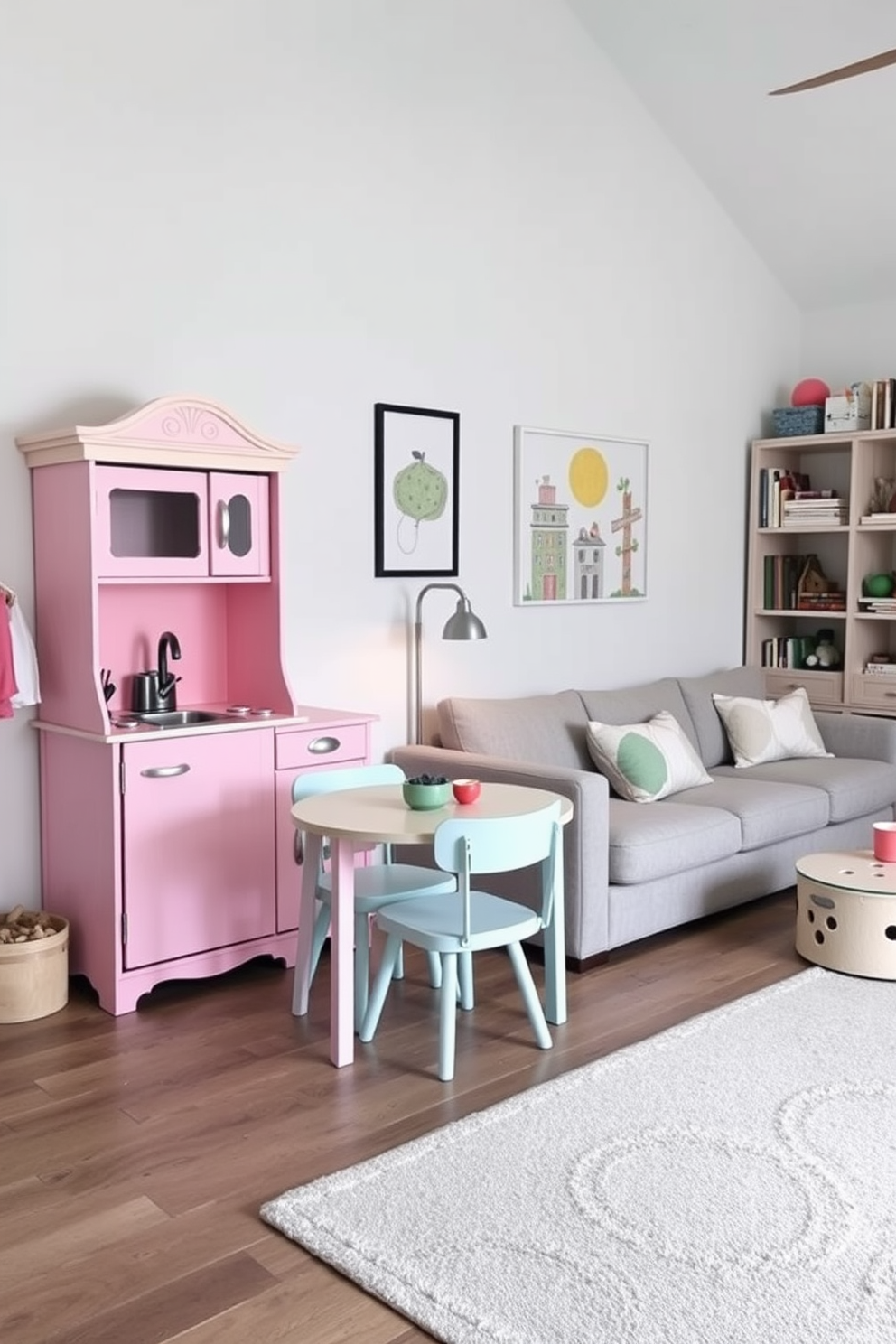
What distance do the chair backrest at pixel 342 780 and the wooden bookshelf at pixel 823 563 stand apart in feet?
9.53

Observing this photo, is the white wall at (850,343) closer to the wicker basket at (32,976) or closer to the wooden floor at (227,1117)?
the wooden floor at (227,1117)

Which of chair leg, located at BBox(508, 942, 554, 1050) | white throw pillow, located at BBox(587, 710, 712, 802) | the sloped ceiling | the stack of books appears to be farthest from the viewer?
the stack of books

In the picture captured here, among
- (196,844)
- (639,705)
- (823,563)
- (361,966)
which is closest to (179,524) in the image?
(196,844)

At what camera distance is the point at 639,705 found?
518 cm

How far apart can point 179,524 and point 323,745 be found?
0.82m

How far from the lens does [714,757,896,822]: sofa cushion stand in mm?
4965

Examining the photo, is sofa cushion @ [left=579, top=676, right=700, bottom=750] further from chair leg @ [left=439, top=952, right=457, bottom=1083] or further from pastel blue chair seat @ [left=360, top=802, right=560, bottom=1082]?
chair leg @ [left=439, top=952, right=457, bottom=1083]

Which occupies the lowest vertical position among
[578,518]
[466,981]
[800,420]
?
[466,981]

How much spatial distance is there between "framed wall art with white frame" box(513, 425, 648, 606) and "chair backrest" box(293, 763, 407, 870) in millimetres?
1525

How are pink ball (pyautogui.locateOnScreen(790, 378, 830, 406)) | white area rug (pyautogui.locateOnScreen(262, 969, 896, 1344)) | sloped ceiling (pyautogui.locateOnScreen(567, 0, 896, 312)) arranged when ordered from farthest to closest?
pink ball (pyautogui.locateOnScreen(790, 378, 830, 406)) < sloped ceiling (pyautogui.locateOnScreen(567, 0, 896, 312)) < white area rug (pyautogui.locateOnScreen(262, 969, 896, 1344))

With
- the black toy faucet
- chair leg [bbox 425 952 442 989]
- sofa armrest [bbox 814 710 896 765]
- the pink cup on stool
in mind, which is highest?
the black toy faucet

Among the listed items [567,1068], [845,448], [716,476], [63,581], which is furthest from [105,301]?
[845,448]

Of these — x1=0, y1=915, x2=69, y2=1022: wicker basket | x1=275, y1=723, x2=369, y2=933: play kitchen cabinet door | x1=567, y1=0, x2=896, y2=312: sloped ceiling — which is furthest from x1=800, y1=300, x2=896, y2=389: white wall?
x1=0, y1=915, x2=69, y2=1022: wicker basket

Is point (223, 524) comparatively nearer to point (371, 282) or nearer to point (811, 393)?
point (371, 282)
